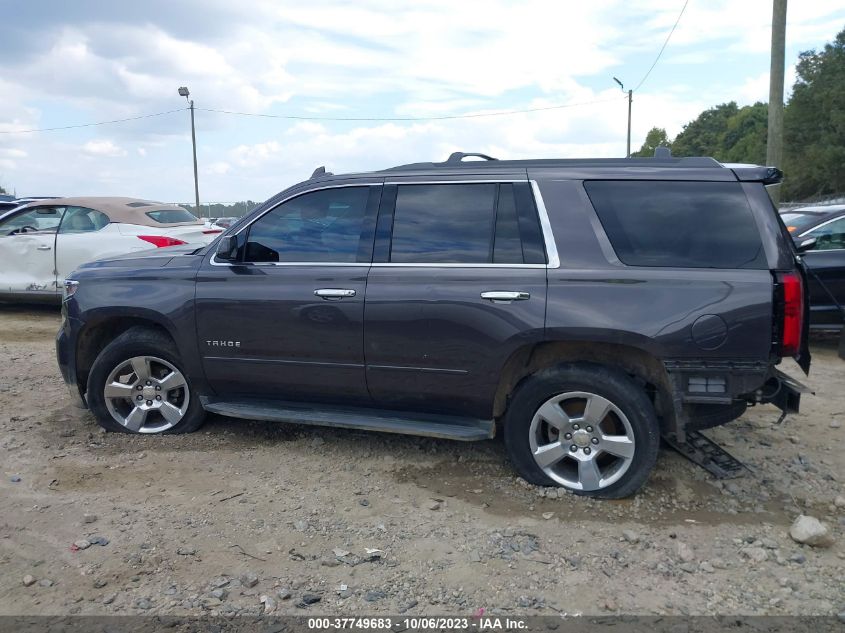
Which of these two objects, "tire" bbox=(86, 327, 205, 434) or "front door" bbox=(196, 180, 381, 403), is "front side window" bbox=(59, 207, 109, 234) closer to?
"tire" bbox=(86, 327, 205, 434)

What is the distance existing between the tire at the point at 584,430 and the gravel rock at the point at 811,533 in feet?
2.45

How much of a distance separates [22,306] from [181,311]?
23.4 feet

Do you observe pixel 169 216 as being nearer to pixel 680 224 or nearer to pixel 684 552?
pixel 680 224

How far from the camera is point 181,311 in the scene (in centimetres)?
479

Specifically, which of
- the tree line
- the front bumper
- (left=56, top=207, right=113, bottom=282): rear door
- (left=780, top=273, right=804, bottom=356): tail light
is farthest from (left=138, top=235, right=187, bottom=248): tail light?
the tree line

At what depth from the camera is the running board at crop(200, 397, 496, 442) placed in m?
4.27

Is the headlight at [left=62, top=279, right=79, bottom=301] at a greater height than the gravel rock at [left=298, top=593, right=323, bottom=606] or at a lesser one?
greater

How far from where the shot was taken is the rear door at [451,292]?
4094mm

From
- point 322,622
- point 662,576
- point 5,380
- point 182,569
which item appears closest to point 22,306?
point 5,380

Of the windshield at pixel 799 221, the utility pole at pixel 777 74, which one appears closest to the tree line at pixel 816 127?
the utility pole at pixel 777 74

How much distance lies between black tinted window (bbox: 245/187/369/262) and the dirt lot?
4.25ft

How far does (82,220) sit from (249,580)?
24.0 ft

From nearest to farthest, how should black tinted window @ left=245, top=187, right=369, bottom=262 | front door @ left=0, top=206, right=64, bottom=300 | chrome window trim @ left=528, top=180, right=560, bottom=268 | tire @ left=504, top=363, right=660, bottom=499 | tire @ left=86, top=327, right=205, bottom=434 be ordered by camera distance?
tire @ left=504, top=363, right=660, bottom=499 → chrome window trim @ left=528, top=180, right=560, bottom=268 → black tinted window @ left=245, top=187, right=369, bottom=262 → tire @ left=86, top=327, right=205, bottom=434 → front door @ left=0, top=206, right=64, bottom=300

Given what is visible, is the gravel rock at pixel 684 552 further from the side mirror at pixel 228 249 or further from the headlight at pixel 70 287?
the headlight at pixel 70 287
